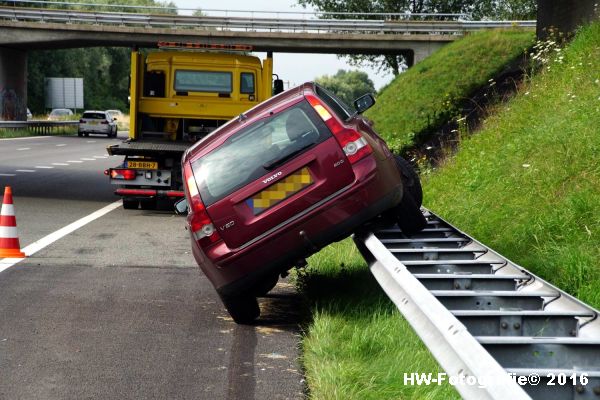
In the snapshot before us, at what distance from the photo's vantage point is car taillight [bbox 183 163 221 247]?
8250mm

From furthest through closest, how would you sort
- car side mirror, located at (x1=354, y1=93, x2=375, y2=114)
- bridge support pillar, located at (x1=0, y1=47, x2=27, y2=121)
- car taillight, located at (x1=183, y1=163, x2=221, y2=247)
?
bridge support pillar, located at (x1=0, y1=47, x2=27, y2=121) → car side mirror, located at (x1=354, y1=93, x2=375, y2=114) → car taillight, located at (x1=183, y1=163, x2=221, y2=247)

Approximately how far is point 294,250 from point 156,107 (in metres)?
12.3

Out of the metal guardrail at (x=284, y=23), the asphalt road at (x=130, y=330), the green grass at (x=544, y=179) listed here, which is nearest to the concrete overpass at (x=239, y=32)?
the metal guardrail at (x=284, y=23)

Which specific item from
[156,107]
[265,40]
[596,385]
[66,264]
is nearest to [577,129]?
[66,264]

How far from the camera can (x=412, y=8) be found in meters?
71.4

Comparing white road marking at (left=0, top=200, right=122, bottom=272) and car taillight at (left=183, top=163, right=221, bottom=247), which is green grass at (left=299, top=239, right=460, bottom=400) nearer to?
car taillight at (left=183, top=163, right=221, bottom=247)

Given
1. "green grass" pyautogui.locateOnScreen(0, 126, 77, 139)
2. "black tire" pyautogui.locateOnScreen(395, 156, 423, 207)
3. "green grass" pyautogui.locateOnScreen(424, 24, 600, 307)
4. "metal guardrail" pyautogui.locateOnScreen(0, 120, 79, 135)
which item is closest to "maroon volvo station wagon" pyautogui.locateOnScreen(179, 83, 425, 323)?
"green grass" pyautogui.locateOnScreen(424, 24, 600, 307)

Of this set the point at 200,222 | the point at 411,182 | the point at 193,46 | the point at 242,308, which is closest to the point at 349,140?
the point at 200,222

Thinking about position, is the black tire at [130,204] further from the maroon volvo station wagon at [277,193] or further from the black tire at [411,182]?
the maroon volvo station wagon at [277,193]

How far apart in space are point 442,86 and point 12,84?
4119 cm

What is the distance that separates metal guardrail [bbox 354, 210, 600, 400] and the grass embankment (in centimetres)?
46

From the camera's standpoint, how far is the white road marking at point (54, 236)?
1170cm

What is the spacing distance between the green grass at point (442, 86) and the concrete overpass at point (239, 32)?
19.6 meters

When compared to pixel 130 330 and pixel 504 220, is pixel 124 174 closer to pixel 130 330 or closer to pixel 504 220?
pixel 504 220
